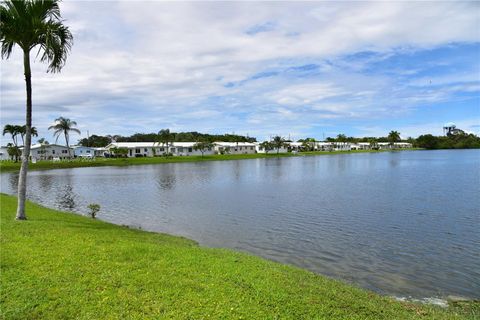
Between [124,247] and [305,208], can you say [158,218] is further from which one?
[124,247]

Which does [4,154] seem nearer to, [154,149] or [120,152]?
[120,152]

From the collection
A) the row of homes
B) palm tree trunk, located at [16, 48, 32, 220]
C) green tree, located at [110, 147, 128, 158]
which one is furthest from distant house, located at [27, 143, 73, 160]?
palm tree trunk, located at [16, 48, 32, 220]

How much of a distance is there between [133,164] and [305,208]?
79.6 metres

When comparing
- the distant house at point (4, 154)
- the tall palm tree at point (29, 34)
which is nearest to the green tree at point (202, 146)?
the distant house at point (4, 154)

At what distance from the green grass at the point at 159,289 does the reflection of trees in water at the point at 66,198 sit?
2225cm

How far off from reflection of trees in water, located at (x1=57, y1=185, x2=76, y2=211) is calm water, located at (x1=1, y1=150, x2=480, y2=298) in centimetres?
10

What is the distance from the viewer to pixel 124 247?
1273 cm

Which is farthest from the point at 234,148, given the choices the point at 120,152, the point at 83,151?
the point at 83,151

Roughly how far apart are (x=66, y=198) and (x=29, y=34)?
84.1 feet

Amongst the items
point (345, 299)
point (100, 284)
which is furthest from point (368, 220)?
point (100, 284)

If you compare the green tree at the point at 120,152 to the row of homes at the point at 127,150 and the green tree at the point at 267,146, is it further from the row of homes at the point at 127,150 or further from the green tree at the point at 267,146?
the green tree at the point at 267,146

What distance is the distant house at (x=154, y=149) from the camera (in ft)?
440

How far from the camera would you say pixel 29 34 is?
16797 millimetres

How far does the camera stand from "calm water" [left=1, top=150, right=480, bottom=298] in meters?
15.6
